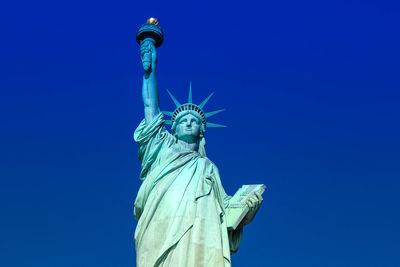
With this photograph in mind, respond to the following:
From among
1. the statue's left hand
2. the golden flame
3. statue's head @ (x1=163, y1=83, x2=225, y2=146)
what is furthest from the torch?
the statue's left hand

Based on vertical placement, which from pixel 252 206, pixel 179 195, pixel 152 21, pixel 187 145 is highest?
pixel 152 21

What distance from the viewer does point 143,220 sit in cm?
1343

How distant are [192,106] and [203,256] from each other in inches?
165

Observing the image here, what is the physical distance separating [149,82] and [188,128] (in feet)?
4.77

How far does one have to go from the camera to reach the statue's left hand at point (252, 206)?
13.5 metres

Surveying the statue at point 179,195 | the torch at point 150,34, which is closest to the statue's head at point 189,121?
the statue at point 179,195

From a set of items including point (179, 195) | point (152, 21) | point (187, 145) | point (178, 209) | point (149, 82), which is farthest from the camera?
point (152, 21)

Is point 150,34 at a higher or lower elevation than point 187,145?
higher

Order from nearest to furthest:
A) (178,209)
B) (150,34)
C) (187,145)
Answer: (178,209) → (187,145) → (150,34)

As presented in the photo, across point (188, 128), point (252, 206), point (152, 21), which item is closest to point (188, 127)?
point (188, 128)

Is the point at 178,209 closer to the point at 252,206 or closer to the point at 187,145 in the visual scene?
the point at 252,206

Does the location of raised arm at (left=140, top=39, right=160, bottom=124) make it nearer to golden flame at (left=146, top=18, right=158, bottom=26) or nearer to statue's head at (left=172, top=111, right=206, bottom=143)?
statue's head at (left=172, top=111, right=206, bottom=143)

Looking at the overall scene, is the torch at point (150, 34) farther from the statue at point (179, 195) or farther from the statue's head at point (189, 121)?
the statue's head at point (189, 121)

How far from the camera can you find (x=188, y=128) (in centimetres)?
1516
